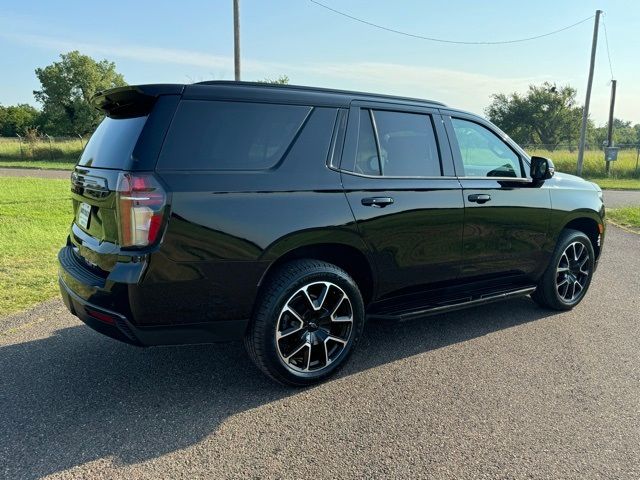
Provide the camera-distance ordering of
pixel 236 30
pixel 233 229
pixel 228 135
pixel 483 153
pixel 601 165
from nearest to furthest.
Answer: pixel 233 229 < pixel 228 135 < pixel 483 153 < pixel 236 30 < pixel 601 165

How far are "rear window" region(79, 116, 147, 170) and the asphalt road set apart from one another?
1.47 m

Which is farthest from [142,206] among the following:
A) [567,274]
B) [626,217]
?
[626,217]

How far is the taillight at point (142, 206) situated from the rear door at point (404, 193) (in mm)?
1254

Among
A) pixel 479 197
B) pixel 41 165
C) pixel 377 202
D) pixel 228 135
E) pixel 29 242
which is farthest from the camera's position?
pixel 41 165

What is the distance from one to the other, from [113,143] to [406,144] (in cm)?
210

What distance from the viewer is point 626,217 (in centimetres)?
1158

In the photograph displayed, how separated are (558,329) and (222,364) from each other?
2.97 meters

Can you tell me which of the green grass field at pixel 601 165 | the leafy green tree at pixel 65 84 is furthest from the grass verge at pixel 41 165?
the leafy green tree at pixel 65 84

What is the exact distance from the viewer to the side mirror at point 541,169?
444 cm

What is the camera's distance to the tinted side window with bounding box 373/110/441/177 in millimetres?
3643

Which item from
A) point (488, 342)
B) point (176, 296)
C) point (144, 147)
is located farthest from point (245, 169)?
point (488, 342)

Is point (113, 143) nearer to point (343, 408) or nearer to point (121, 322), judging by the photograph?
point (121, 322)

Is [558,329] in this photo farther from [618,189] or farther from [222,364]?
[618,189]

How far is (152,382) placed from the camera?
333 centimetres
